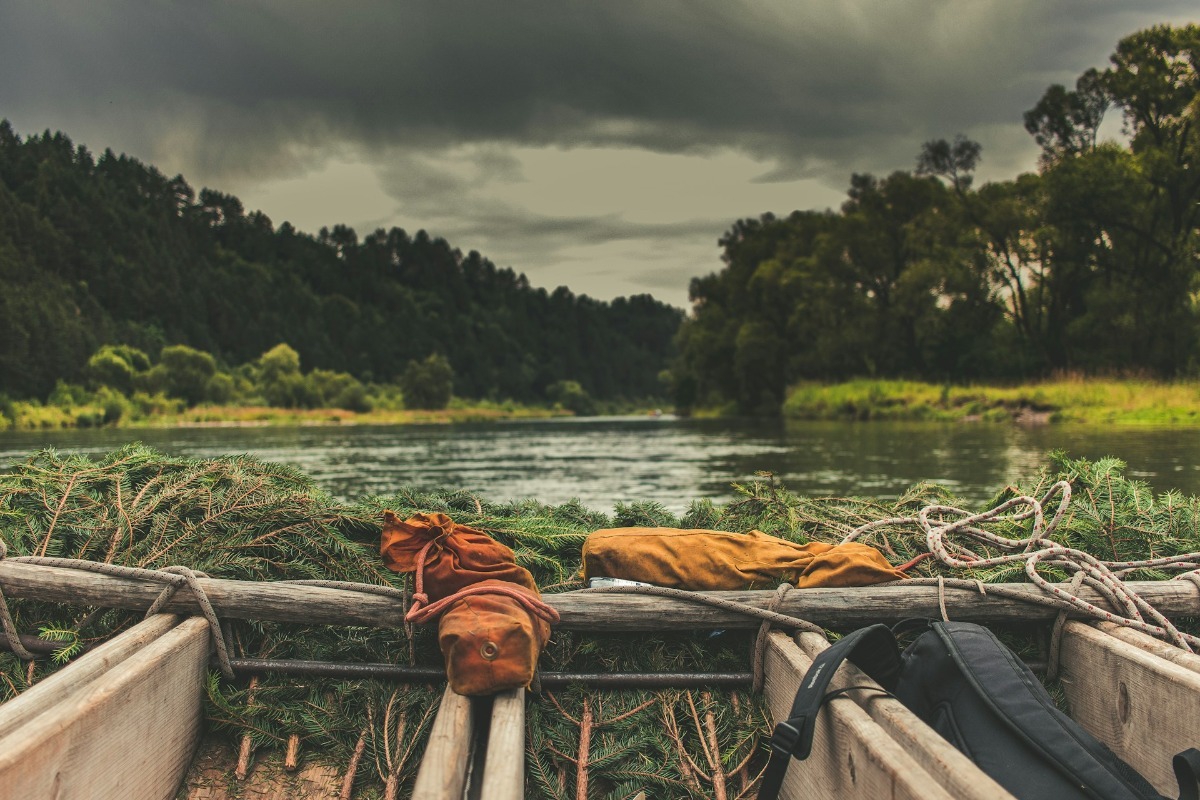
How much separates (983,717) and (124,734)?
202cm

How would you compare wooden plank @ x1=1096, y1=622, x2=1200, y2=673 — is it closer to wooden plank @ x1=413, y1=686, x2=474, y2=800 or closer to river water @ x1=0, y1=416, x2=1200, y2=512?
wooden plank @ x1=413, y1=686, x2=474, y2=800

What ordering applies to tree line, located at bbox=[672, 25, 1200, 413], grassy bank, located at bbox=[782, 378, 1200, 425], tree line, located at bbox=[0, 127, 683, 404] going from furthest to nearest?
tree line, located at bbox=[0, 127, 683, 404], tree line, located at bbox=[672, 25, 1200, 413], grassy bank, located at bbox=[782, 378, 1200, 425]

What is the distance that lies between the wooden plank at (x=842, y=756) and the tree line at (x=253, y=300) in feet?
242

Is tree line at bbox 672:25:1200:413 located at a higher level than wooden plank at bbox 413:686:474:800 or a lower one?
higher

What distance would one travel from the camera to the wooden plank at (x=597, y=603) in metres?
2.36

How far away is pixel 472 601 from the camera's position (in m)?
2.18

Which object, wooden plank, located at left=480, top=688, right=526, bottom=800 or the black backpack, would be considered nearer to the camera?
wooden plank, located at left=480, top=688, right=526, bottom=800

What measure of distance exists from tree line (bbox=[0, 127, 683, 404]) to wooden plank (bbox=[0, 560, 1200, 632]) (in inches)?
2845

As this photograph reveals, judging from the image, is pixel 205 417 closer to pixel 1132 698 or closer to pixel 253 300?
pixel 253 300

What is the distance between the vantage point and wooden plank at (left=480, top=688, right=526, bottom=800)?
1534 mm

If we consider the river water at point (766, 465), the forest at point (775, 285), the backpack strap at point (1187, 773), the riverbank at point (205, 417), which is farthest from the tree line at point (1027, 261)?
the riverbank at point (205, 417)

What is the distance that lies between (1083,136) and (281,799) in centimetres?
3636

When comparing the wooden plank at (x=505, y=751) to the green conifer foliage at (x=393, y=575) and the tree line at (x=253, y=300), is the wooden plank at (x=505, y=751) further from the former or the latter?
the tree line at (x=253, y=300)

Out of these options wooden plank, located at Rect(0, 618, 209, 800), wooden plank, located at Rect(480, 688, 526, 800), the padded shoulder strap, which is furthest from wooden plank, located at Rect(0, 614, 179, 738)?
the padded shoulder strap
